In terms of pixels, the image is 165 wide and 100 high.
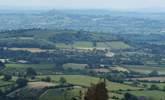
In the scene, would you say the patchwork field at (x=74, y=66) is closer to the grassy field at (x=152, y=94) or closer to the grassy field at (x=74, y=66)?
the grassy field at (x=74, y=66)

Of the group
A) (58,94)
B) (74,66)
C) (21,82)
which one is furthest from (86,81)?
(74,66)

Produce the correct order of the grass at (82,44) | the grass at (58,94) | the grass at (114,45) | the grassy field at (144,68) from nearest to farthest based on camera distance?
1. the grass at (58,94)
2. the grassy field at (144,68)
3. the grass at (82,44)
4. the grass at (114,45)

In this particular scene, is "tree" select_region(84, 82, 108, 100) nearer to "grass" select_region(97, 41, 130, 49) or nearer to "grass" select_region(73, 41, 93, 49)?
"grass" select_region(73, 41, 93, 49)

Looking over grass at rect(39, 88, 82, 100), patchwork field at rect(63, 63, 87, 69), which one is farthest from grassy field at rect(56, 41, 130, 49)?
grass at rect(39, 88, 82, 100)

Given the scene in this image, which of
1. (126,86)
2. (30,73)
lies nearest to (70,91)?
(126,86)

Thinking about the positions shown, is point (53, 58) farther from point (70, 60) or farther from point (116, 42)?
point (116, 42)

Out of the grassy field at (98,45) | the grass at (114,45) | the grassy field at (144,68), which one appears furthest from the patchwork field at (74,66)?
the grass at (114,45)

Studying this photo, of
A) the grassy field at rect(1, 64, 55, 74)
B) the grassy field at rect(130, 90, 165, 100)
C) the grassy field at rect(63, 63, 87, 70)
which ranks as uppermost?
the grassy field at rect(130, 90, 165, 100)

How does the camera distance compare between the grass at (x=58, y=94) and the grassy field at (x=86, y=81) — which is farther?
the grassy field at (x=86, y=81)

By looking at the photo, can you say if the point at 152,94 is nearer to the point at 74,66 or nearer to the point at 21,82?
the point at 21,82
